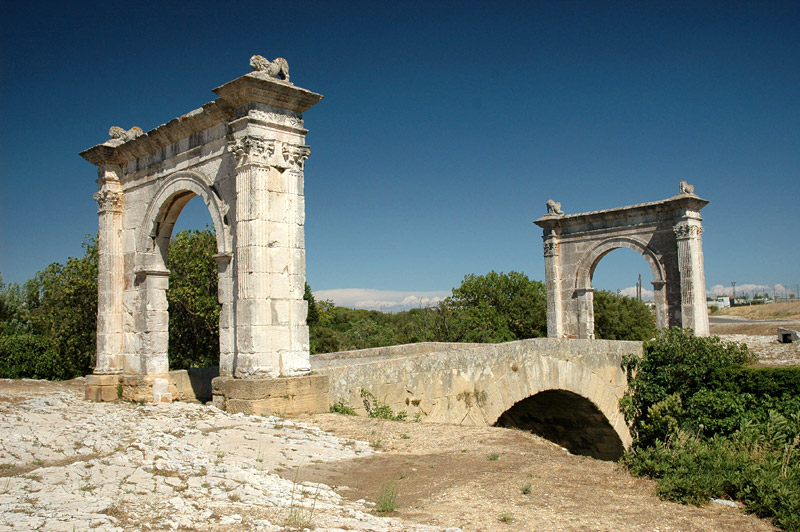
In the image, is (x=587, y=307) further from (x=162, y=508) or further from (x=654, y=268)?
(x=162, y=508)

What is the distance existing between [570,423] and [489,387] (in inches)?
203

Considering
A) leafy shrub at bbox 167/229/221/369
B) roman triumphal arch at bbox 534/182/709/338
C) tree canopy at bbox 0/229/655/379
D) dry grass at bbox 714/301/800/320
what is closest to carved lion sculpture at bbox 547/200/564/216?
roman triumphal arch at bbox 534/182/709/338

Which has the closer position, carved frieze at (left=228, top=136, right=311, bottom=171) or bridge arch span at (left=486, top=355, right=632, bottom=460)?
carved frieze at (left=228, top=136, right=311, bottom=171)

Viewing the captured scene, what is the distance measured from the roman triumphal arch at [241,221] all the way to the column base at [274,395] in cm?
5

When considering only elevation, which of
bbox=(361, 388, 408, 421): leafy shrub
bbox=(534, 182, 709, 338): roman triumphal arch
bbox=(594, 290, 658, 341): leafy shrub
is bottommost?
bbox=(361, 388, 408, 421): leafy shrub

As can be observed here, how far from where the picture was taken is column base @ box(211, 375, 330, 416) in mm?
7945

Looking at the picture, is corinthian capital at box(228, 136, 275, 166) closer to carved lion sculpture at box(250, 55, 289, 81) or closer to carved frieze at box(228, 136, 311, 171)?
carved frieze at box(228, 136, 311, 171)

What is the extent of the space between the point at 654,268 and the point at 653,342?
3989mm

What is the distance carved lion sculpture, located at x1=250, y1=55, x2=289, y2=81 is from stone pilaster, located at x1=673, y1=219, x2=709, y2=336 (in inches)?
526

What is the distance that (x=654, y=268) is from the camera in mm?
→ 18891

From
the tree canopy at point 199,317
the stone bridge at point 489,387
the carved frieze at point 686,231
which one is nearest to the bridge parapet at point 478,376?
the stone bridge at point 489,387

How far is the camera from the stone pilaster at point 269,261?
821 centimetres

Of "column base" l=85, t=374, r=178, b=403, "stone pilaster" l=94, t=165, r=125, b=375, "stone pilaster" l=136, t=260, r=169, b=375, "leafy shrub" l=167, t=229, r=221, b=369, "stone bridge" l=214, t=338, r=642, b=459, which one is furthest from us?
"leafy shrub" l=167, t=229, r=221, b=369

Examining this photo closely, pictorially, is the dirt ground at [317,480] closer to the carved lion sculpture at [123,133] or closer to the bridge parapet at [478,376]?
the bridge parapet at [478,376]
